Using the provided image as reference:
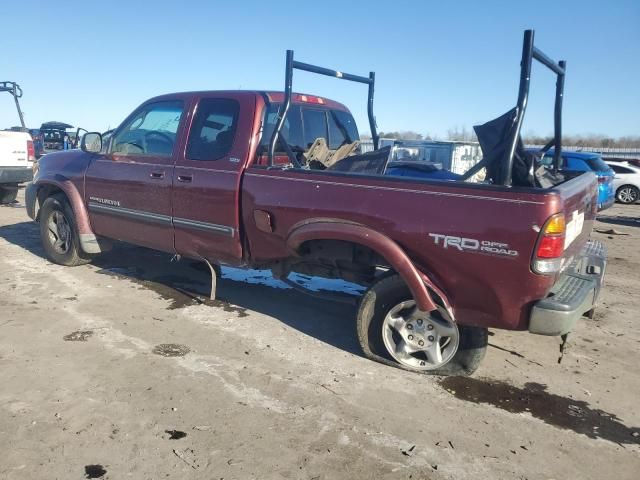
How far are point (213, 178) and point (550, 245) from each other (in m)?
2.81

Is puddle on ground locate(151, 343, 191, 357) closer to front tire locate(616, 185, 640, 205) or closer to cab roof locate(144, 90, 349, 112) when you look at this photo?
cab roof locate(144, 90, 349, 112)

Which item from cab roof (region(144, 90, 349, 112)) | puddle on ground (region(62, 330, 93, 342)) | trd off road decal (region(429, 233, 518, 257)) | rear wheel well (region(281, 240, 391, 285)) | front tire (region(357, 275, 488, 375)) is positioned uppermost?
cab roof (region(144, 90, 349, 112))

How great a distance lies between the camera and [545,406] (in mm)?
3562

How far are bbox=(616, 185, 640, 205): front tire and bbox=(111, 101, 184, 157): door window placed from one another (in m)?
16.7

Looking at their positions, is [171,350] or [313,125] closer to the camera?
[171,350]

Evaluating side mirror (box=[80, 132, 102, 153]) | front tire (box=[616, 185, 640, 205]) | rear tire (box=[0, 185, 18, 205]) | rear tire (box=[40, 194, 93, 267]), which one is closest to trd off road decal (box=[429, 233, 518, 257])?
side mirror (box=[80, 132, 102, 153])

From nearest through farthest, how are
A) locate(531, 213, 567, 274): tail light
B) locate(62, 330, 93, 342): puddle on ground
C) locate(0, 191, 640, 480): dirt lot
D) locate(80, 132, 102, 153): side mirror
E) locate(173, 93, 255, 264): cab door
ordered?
locate(0, 191, 640, 480): dirt lot, locate(531, 213, 567, 274): tail light, locate(62, 330, 93, 342): puddle on ground, locate(173, 93, 255, 264): cab door, locate(80, 132, 102, 153): side mirror

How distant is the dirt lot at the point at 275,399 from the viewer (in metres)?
2.87

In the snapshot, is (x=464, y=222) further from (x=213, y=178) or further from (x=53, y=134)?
(x=53, y=134)

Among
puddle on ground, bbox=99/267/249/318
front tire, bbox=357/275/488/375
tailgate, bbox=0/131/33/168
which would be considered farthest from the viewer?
tailgate, bbox=0/131/33/168

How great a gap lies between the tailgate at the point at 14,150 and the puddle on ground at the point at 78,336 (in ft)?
26.5

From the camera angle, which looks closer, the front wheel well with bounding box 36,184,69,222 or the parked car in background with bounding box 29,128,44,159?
the front wheel well with bounding box 36,184,69,222

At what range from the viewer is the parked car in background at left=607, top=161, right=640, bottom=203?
17344 millimetres

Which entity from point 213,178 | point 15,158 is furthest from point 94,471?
point 15,158
